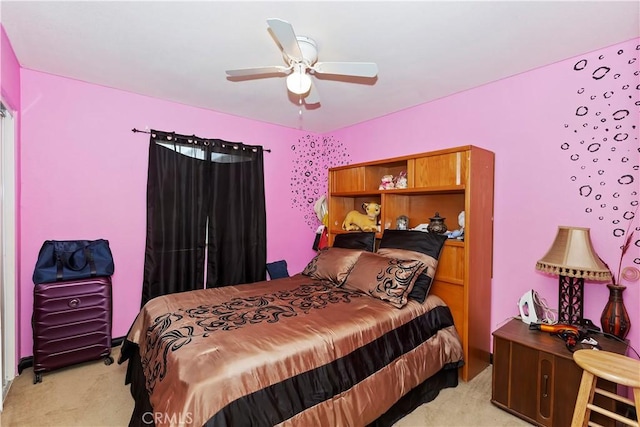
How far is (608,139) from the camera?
2.10 metres

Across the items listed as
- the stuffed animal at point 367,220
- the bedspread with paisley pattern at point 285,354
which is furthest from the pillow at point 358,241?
the bedspread with paisley pattern at point 285,354

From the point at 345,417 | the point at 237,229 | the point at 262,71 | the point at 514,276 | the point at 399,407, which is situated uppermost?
the point at 262,71

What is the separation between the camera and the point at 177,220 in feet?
10.5

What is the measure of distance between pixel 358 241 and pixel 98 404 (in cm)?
245

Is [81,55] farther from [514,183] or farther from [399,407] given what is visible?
[514,183]

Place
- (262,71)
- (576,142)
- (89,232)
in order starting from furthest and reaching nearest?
(89,232) < (576,142) < (262,71)

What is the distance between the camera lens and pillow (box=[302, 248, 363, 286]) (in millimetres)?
2754

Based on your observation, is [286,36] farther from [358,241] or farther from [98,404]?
[98,404]

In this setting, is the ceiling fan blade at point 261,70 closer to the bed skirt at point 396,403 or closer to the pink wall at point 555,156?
the pink wall at point 555,156

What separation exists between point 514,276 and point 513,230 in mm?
388

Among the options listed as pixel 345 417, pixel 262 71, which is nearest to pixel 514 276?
pixel 345 417

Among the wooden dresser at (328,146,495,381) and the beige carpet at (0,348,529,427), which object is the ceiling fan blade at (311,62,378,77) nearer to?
the wooden dresser at (328,146,495,381)

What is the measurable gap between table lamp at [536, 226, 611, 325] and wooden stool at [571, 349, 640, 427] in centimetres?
57

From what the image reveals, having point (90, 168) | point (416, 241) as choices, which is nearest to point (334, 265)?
point (416, 241)
